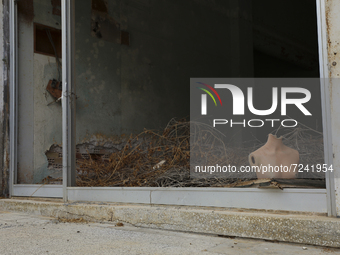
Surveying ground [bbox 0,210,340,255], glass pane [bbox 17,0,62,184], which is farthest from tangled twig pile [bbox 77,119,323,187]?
ground [bbox 0,210,340,255]

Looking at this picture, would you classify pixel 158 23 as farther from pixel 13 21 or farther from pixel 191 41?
pixel 13 21

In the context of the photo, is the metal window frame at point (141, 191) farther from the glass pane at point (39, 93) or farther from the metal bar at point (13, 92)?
the glass pane at point (39, 93)

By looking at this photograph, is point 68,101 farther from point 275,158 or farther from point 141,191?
point 275,158

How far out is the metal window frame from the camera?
6.34 feet

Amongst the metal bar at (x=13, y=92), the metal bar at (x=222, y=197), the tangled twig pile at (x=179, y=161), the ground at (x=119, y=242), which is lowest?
the ground at (x=119, y=242)

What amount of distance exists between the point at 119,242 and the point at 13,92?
3.01m

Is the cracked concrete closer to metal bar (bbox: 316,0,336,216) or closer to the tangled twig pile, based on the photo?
metal bar (bbox: 316,0,336,216)

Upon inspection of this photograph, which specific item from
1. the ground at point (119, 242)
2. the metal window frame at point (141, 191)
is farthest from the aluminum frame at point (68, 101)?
the ground at point (119, 242)

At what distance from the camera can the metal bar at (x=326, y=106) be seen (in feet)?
6.03

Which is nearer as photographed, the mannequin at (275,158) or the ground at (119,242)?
the ground at (119,242)

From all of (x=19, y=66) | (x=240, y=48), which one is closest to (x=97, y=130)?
(x=19, y=66)

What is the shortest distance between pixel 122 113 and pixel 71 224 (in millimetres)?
3213

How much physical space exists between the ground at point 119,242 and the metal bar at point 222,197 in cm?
25

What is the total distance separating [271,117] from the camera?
7477 millimetres
